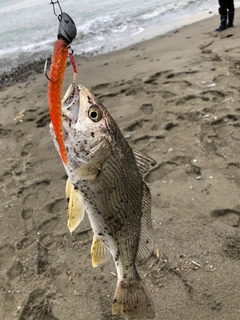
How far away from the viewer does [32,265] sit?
4008 mm

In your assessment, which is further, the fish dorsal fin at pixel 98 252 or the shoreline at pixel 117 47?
the shoreline at pixel 117 47

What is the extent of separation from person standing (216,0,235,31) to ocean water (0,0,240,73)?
363cm

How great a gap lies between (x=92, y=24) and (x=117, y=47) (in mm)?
5294

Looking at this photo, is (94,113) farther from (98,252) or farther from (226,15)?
(226,15)

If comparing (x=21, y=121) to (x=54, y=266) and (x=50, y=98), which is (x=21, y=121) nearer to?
(x=54, y=266)

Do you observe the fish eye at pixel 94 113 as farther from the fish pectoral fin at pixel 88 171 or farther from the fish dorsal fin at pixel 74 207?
the fish dorsal fin at pixel 74 207

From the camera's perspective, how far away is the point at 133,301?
255 centimetres

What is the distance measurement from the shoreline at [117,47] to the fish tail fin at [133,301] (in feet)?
29.9

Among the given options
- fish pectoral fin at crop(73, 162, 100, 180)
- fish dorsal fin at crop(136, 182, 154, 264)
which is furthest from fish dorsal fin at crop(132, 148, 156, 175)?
fish pectoral fin at crop(73, 162, 100, 180)

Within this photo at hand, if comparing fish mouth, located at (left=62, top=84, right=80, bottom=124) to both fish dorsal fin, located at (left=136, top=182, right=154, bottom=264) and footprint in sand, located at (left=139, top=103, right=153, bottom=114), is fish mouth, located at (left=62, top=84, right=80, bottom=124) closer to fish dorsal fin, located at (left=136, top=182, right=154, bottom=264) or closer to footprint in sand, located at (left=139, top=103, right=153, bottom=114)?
fish dorsal fin, located at (left=136, top=182, right=154, bottom=264)

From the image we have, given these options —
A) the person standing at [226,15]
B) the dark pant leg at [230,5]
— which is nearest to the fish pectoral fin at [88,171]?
the person standing at [226,15]

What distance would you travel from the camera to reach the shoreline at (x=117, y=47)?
11297 mm

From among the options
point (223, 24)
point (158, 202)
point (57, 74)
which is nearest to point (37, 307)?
Result: point (158, 202)

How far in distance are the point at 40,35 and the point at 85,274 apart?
15905 mm
